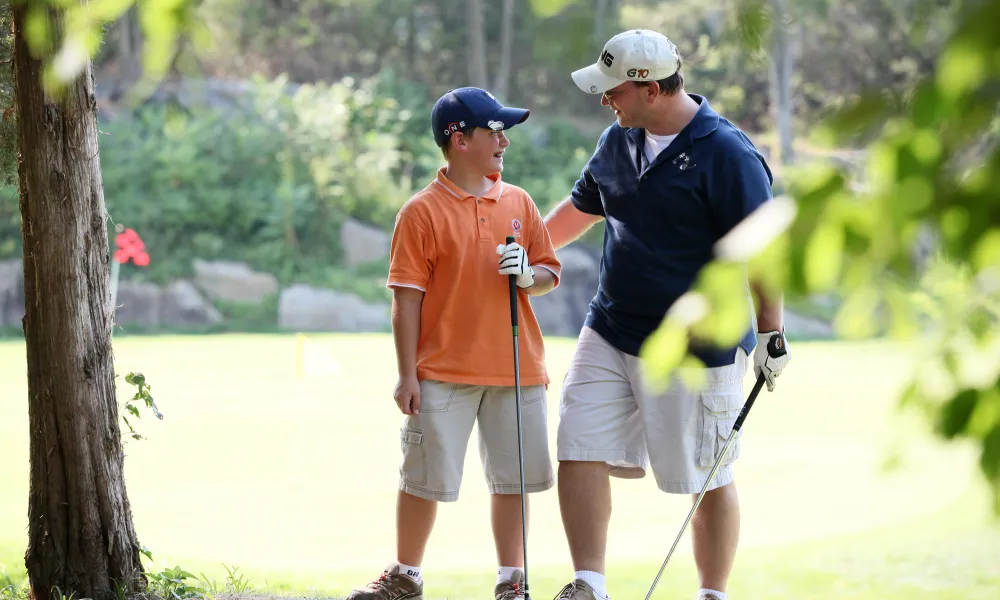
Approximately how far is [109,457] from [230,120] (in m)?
18.8

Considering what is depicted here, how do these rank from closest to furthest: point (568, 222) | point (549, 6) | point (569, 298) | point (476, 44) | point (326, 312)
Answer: point (549, 6) < point (568, 222) < point (326, 312) < point (569, 298) < point (476, 44)

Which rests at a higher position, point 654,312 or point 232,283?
point 232,283

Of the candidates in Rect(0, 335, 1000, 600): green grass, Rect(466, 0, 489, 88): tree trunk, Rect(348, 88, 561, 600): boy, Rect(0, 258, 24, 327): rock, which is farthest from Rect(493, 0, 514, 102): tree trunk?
Rect(348, 88, 561, 600): boy

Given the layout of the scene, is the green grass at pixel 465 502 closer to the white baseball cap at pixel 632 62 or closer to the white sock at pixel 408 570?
the white sock at pixel 408 570

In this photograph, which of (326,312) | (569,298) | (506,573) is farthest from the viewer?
(569,298)

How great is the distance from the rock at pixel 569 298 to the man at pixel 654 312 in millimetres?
13935

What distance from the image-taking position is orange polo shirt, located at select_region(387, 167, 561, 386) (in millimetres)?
3627

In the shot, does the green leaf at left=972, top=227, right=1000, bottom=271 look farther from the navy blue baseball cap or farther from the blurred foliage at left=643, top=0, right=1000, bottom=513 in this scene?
the navy blue baseball cap

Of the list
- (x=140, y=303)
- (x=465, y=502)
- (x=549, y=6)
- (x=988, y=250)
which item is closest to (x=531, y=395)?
(x=549, y=6)

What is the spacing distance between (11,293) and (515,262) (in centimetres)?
1507

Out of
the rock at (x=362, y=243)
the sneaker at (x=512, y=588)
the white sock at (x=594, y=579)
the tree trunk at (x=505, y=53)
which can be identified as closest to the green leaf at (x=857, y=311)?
the white sock at (x=594, y=579)

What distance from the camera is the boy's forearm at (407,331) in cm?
360

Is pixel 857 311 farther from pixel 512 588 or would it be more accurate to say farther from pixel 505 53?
pixel 505 53

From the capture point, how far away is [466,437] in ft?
12.3
